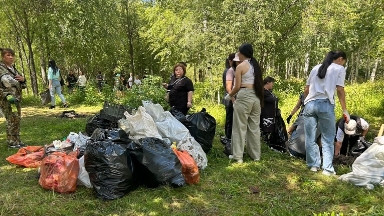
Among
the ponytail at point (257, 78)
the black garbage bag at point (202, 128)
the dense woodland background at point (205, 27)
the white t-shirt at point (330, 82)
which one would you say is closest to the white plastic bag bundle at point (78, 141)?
the black garbage bag at point (202, 128)

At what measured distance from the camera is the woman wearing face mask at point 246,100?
411 centimetres

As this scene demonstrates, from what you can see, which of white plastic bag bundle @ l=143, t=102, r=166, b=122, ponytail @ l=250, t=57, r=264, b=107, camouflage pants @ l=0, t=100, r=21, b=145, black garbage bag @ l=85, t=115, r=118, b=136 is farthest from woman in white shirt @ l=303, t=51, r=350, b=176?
camouflage pants @ l=0, t=100, r=21, b=145

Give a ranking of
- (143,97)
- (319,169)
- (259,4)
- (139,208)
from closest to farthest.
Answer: (139,208) < (319,169) < (143,97) < (259,4)

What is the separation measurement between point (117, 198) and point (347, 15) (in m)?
13.1

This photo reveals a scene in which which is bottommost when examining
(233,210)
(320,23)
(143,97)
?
(233,210)

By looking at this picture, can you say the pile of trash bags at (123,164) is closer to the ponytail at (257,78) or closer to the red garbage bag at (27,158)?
the red garbage bag at (27,158)

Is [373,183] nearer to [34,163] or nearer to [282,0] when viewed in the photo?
[34,163]

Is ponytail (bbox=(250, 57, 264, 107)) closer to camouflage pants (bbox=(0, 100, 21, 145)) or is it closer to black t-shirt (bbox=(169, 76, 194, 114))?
black t-shirt (bbox=(169, 76, 194, 114))

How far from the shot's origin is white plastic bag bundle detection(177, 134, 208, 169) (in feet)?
13.1

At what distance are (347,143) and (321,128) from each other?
103 centimetres

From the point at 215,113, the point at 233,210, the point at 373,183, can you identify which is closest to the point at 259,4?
the point at 215,113

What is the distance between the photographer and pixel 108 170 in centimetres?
313

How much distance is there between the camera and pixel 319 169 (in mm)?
4152

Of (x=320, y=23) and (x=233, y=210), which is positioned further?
(x=320, y=23)
